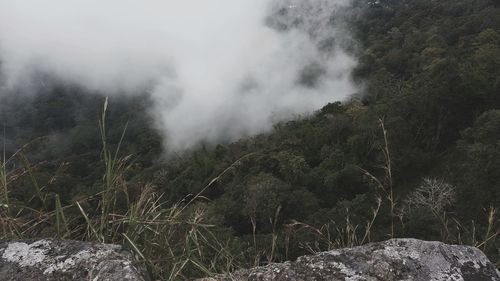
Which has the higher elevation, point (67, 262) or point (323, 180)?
point (323, 180)

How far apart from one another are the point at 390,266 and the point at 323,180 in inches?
1427

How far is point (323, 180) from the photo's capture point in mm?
36969

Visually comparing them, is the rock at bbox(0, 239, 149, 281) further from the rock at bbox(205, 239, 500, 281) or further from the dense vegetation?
the rock at bbox(205, 239, 500, 281)

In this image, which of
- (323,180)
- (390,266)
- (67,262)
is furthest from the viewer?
(323,180)

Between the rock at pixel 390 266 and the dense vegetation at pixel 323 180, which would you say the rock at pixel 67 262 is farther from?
the rock at pixel 390 266

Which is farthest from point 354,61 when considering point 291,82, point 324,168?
point 324,168

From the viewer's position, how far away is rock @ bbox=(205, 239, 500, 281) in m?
1.38

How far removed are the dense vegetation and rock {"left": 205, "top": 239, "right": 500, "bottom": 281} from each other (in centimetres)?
17

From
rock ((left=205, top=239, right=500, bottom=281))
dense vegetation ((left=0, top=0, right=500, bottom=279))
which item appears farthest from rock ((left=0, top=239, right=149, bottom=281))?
rock ((left=205, top=239, right=500, bottom=281))

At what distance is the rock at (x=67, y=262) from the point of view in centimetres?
124

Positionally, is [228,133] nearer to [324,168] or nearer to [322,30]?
[322,30]

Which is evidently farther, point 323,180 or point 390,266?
point 323,180

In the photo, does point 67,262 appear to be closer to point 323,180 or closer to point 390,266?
point 390,266

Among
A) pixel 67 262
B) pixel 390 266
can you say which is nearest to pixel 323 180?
pixel 390 266
